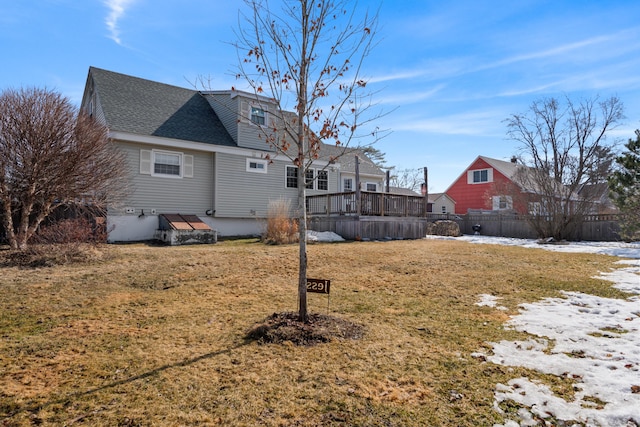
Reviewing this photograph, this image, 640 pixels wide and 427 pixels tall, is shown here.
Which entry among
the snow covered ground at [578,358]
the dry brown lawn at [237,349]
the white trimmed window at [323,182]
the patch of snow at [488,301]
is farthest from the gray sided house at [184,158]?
the snow covered ground at [578,358]

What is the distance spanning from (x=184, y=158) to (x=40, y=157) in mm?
6539

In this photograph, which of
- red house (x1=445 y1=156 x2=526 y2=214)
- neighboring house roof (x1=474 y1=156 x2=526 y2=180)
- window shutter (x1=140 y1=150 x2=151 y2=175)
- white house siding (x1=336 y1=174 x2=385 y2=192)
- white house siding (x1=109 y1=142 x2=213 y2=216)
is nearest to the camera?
white house siding (x1=109 y1=142 x2=213 y2=216)

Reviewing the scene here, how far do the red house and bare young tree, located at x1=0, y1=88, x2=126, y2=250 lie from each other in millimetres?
26384

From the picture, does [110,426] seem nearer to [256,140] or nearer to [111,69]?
[256,140]

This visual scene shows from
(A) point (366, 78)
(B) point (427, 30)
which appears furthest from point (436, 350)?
(B) point (427, 30)

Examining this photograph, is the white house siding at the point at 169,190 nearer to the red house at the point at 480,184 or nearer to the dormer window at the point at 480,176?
the red house at the point at 480,184

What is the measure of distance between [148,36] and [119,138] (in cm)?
605

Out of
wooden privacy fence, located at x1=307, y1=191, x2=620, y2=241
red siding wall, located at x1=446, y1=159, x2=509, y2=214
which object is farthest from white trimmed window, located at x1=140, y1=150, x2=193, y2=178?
red siding wall, located at x1=446, y1=159, x2=509, y2=214

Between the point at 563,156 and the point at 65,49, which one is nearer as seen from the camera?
the point at 65,49

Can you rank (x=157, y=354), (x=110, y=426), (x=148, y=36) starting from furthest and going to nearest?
(x=148, y=36) < (x=157, y=354) < (x=110, y=426)

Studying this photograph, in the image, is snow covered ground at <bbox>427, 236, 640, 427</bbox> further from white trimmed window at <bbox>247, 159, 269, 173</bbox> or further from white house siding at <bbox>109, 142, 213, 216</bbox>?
white trimmed window at <bbox>247, 159, 269, 173</bbox>

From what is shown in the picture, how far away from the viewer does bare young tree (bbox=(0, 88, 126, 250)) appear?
7.73 metres

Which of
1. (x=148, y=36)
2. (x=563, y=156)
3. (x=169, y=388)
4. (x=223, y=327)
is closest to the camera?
(x=169, y=388)

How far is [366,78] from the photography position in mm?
4363
